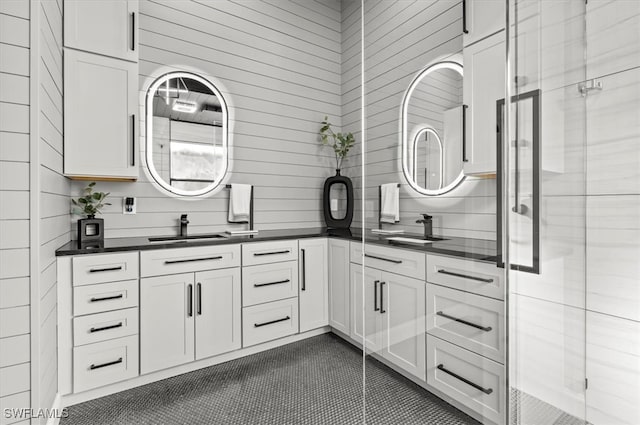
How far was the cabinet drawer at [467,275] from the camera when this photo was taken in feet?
3.66

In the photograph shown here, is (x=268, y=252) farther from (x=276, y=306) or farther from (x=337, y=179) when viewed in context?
(x=337, y=179)

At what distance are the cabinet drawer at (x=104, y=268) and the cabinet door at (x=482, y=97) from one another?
1999 millimetres

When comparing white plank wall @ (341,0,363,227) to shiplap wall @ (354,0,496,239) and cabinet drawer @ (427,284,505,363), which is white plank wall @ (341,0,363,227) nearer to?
shiplap wall @ (354,0,496,239)

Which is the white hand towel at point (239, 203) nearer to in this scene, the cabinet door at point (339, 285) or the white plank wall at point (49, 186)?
the cabinet door at point (339, 285)

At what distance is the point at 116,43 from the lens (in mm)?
2178

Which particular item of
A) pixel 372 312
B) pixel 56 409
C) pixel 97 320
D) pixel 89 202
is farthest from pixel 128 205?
pixel 372 312

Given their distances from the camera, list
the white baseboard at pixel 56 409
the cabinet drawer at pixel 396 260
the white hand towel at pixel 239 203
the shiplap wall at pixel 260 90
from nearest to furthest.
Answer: the cabinet drawer at pixel 396 260
the white baseboard at pixel 56 409
the shiplap wall at pixel 260 90
the white hand towel at pixel 239 203

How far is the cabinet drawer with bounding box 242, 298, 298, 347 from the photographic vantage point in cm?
248

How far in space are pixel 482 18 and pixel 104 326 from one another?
2483mm

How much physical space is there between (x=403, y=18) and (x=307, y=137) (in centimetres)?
207

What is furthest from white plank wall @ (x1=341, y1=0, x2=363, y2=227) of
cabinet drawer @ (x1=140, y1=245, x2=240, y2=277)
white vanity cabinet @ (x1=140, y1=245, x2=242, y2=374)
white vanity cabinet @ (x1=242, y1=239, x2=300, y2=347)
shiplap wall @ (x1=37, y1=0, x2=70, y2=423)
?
shiplap wall @ (x1=37, y1=0, x2=70, y2=423)

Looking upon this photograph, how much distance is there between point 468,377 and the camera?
4.26 ft

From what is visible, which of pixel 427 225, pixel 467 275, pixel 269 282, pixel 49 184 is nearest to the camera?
pixel 467 275

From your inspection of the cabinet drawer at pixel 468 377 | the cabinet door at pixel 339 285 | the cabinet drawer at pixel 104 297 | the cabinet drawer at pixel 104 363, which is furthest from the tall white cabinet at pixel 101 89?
the cabinet drawer at pixel 468 377
